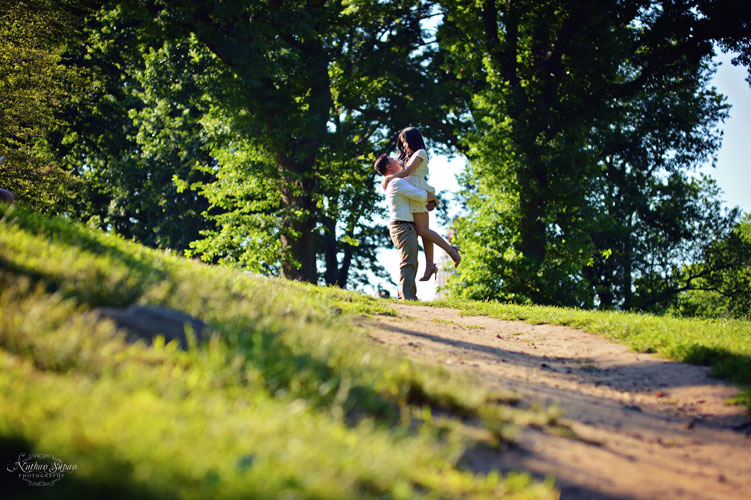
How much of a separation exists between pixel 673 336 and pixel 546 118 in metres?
12.5

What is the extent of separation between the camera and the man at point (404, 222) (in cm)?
1199

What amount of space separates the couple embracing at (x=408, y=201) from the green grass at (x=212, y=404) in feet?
23.1

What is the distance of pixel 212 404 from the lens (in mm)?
2982

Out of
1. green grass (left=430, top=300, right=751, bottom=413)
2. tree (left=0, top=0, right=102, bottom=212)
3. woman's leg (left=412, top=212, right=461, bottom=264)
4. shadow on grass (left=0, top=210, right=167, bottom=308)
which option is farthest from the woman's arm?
tree (left=0, top=0, right=102, bottom=212)

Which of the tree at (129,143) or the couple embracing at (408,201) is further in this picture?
the tree at (129,143)

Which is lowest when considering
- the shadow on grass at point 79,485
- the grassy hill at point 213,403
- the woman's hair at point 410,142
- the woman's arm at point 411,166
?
the shadow on grass at point 79,485

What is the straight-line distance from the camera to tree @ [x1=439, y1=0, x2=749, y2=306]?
18625 millimetres

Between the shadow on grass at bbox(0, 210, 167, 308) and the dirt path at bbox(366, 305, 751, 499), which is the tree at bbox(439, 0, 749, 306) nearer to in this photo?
the dirt path at bbox(366, 305, 751, 499)

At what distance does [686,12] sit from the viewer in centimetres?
1762

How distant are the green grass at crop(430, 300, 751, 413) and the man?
104cm

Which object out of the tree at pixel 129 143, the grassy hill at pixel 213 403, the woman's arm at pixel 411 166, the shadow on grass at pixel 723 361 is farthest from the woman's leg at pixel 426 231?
the tree at pixel 129 143

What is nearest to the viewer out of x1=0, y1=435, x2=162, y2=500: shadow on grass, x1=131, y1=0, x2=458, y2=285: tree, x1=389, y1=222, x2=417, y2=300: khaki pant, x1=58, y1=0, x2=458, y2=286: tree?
x1=0, y1=435, x2=162, y2=500: shadow on grass

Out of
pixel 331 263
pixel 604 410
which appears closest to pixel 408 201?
pixel 604 410

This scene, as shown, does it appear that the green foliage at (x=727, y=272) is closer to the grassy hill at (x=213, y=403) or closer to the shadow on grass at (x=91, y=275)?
the grassy hill at (x=213, y=403)
